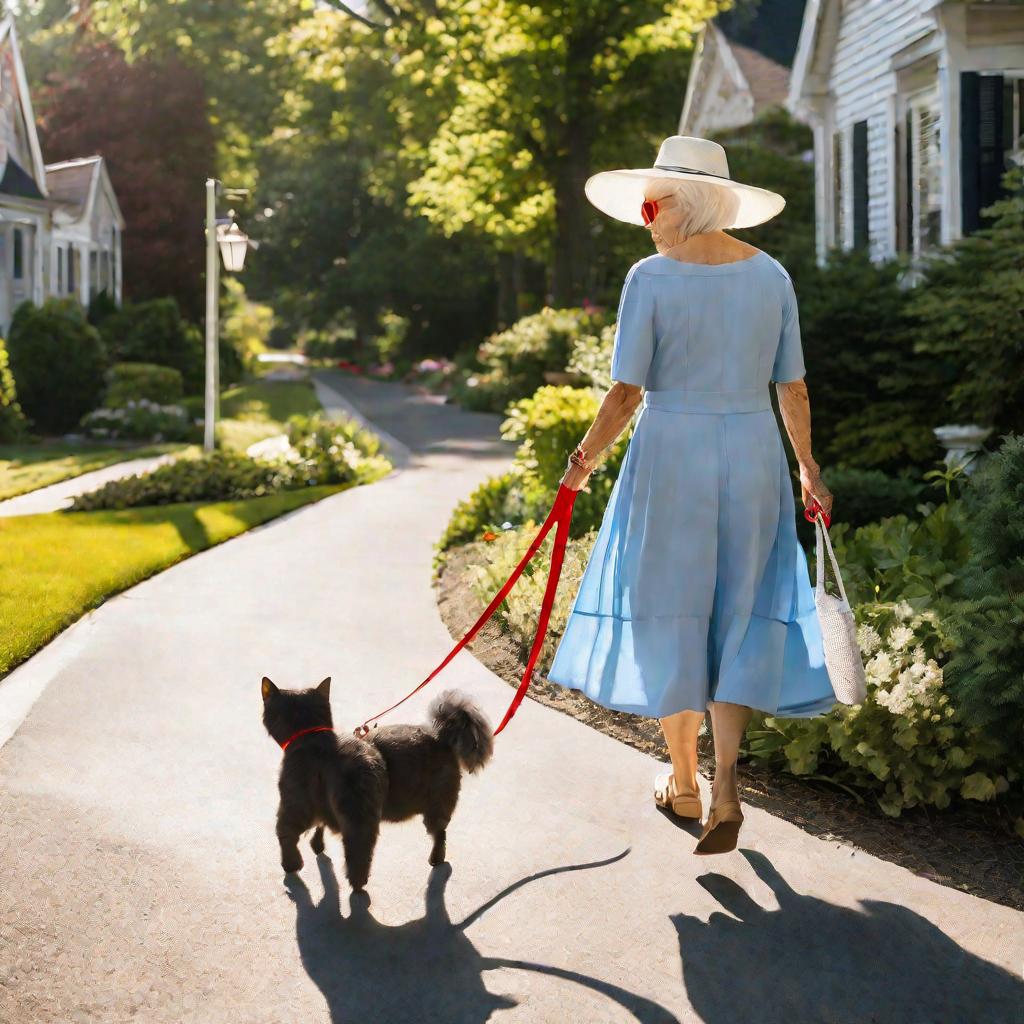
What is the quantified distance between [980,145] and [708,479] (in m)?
11.4

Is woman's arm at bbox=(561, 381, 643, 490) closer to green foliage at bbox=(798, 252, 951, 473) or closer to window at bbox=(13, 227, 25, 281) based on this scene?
green foliage at bbox=(798, 252, 951, 473)

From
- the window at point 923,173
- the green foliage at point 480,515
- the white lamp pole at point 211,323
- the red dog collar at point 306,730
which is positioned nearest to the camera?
the red dog collar at point 306,730

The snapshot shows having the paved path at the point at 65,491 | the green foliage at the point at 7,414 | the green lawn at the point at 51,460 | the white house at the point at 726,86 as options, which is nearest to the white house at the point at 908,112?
the paved path at the point at 65,491

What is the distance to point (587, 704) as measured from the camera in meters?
6.86

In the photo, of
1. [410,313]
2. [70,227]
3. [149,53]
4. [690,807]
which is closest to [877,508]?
[690,807]

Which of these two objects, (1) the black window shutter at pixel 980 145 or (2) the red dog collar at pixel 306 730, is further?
(1) the black window shutter at pixel 980 145

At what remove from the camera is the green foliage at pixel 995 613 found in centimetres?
486

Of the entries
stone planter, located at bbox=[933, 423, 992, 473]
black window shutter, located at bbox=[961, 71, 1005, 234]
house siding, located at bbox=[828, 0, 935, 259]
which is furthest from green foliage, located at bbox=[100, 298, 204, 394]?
stone planter, located at bbox=[933, 423, 992, 473]

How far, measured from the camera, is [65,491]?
15914 mm

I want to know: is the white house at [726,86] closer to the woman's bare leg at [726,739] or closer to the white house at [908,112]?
the white house at [908,112]

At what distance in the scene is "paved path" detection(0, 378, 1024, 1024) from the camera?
3.81 meters

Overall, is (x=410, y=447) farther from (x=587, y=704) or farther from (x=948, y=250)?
(x=587, y=704)

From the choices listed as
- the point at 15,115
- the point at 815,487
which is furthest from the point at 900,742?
the point at 15,115

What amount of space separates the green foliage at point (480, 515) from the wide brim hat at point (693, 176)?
19.9ft
